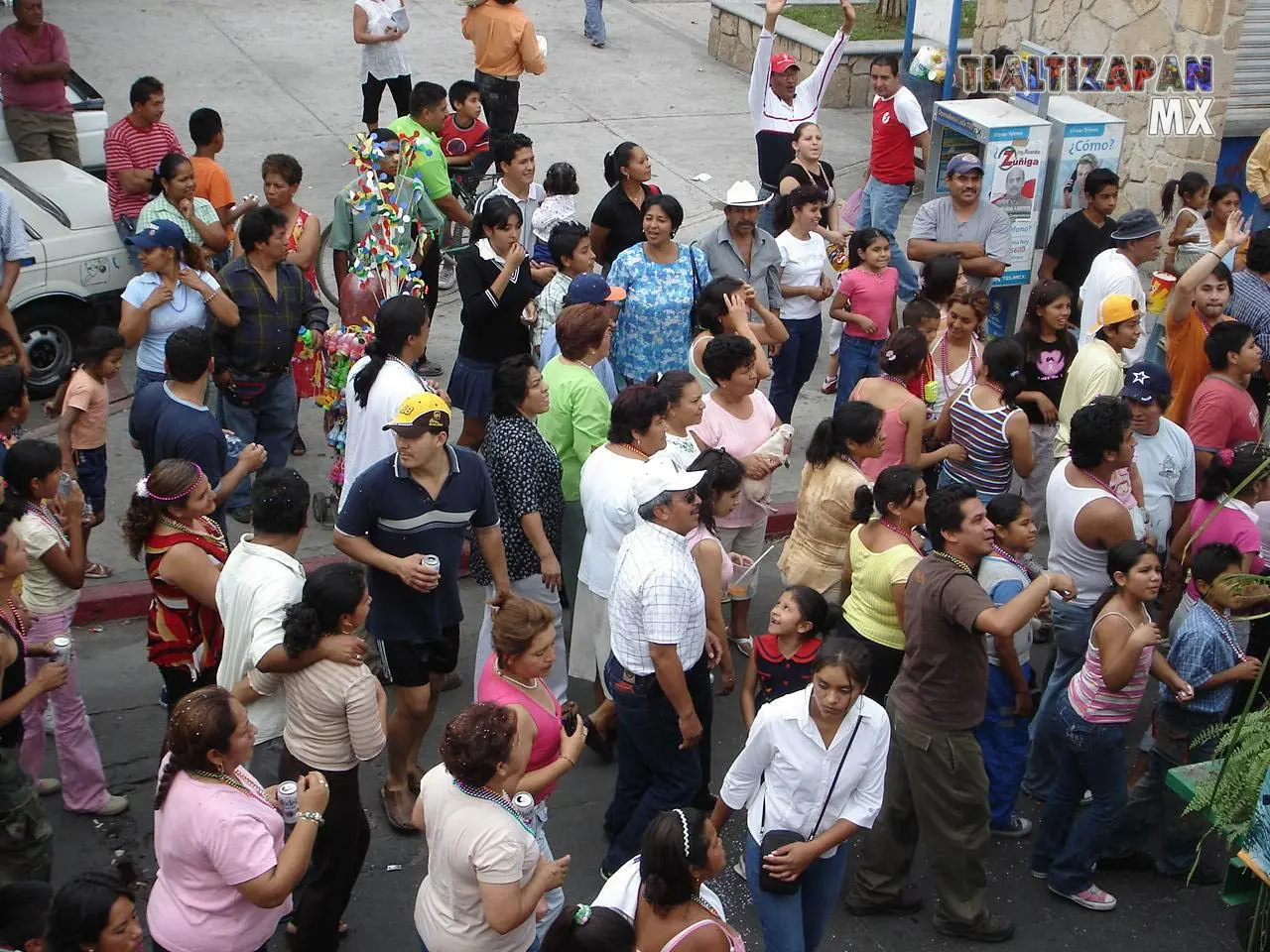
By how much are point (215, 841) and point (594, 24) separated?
14665 millimetres

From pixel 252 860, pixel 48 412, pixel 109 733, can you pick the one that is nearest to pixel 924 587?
pixel 252 860

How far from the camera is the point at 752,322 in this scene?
830cm

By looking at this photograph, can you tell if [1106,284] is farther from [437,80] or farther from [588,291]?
[437,80]

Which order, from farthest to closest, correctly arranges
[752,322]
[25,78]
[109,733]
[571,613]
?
[25,78] < [752,322] < [571,613] < [109,733]

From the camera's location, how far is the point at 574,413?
6.72 m

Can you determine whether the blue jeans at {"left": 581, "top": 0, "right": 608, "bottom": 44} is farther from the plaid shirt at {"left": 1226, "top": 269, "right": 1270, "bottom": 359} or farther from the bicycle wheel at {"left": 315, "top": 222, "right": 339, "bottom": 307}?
the plaid shirt at {"left": 1226, "top": 269, "right": 1270, "bottom": 359}

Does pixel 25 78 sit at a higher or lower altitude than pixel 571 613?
higher

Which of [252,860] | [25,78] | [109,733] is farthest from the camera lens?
[25,78]

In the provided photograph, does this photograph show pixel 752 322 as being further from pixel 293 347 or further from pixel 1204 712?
pixel 1204 712

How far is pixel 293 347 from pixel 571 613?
2068 mm

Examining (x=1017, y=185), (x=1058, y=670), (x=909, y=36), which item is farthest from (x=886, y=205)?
(x=1058, y=670)

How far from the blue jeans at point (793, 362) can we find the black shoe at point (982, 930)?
A: 12.5ft

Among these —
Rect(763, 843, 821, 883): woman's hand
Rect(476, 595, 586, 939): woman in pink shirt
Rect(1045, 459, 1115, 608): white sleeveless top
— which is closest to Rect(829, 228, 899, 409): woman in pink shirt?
Rect(1045, 459, 1115, 608): white sleeveless top

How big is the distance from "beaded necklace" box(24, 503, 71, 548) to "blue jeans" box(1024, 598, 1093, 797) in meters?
4.21
